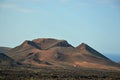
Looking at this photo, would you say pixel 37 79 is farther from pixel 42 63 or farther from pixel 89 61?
pixel 89 61

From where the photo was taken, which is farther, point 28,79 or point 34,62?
point 34,62

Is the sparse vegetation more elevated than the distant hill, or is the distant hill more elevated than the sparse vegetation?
the distant hill

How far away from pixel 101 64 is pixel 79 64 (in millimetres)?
10781

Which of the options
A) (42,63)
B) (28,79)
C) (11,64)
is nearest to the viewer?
(28,79)

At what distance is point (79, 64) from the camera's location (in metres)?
188

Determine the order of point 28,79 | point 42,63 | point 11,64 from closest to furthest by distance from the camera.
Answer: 1. point 28,79
2. point 11,64
3. point 42,63

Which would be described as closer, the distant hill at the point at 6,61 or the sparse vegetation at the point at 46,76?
the sparse vegetation at the point at 46,76

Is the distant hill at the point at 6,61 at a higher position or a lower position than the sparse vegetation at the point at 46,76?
higher

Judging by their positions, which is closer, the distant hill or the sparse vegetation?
the sparse vegetation

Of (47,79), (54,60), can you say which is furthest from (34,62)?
(47,79)

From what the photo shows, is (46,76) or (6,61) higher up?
(6,61)

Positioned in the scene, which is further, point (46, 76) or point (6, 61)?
point (6, 61)

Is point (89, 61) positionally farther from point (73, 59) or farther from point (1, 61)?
point (1, 61)

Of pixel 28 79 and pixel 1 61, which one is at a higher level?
pixel 1 61
